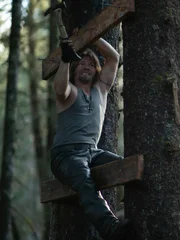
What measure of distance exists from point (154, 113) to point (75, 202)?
1.40 meters

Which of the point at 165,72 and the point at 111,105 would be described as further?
the point at 111,105

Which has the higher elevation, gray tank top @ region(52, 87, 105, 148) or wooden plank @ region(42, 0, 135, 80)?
wooden plank @ region(42, 0, 135, 80)

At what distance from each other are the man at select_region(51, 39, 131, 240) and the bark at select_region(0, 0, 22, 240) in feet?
7.22

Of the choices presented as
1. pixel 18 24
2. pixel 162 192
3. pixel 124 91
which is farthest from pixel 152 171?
pixel 18 24

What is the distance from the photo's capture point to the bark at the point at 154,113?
12.9ft

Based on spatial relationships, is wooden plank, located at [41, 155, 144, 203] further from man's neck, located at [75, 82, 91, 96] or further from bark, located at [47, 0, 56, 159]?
bark, located at [47, 0, 56, 159]

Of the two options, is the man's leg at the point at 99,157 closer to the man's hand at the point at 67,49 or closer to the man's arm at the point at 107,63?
the man's arm at the point at 107,63

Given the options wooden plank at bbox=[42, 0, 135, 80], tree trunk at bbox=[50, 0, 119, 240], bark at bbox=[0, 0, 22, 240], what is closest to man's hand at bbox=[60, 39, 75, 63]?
wooden plank at bbox=[42, 0, 135, 80]

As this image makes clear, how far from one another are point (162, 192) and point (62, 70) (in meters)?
1.17

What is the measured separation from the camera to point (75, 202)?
5.16 m

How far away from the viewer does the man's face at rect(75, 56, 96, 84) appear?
4867 mm

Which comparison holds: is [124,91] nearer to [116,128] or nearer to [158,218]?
[158,218]

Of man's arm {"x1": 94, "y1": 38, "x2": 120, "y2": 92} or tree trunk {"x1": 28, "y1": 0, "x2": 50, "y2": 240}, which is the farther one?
tree trunk {"x1": 28, "y1": 0, "x2": 50, "y2": 240}

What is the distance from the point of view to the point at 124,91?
4.40m
